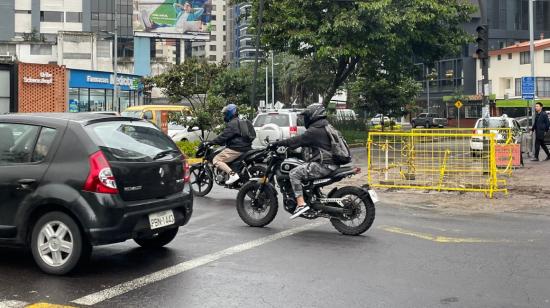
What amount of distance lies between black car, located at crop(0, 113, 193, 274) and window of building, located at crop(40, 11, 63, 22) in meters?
78.2

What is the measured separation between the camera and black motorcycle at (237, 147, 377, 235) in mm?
8477

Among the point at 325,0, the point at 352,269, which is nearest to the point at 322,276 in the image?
the point at 352,269

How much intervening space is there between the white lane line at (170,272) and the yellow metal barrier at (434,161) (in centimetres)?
535

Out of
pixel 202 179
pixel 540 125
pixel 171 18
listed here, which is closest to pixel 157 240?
pixel 202 179

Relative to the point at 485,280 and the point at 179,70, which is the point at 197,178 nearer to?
the point at 485,280

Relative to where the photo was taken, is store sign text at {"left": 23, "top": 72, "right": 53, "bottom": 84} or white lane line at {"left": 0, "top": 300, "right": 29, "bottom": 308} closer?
white lane line at {"left": 0, "top": 300, "right": 29, "bottom": 308}

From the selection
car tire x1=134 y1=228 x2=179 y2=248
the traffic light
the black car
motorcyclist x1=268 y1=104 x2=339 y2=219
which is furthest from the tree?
the black car

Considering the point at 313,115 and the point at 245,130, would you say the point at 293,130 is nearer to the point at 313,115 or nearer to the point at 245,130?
the point at 245,130

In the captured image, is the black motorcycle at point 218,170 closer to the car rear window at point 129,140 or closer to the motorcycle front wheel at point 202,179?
the motorcycle front wheel at point 202,179

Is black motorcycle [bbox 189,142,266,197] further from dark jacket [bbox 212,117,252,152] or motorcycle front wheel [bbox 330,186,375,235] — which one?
motorcycle front wheel [bbox 330,186,375,235]

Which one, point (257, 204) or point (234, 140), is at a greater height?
point (234, 140)

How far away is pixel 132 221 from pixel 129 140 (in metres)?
0.89

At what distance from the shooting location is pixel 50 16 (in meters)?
79.4

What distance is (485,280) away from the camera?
6117mm
